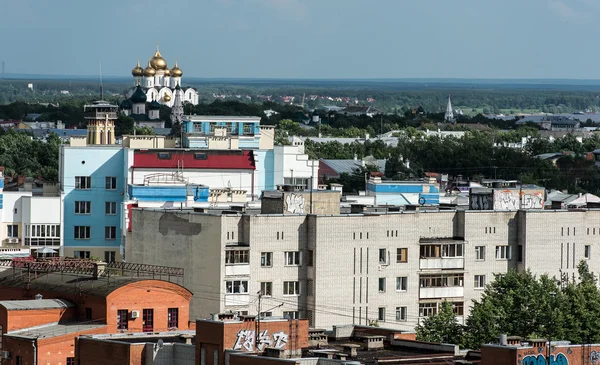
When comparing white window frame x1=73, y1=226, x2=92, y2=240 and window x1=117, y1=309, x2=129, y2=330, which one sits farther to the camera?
white window frame x1=73, y1=226, x2=92, y2=240

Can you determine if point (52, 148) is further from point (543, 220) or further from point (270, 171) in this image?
point (543, 220)

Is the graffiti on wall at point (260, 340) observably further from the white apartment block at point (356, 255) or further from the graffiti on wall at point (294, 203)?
the graffiti on wall at point (294, 203)

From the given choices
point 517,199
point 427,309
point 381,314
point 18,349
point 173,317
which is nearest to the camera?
point 18,349

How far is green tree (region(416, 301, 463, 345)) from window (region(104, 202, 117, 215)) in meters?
27.9

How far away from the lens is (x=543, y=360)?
36.4 metres

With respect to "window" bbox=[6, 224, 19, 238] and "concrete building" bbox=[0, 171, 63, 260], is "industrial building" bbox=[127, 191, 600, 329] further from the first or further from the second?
"window" bbox=[6, 224, 19, 238]

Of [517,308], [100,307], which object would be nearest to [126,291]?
[100,307]

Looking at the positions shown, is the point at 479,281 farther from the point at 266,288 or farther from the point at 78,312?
the point at 78,312

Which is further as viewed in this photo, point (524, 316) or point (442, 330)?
point (524, 316)

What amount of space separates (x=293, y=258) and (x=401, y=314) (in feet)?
12.4

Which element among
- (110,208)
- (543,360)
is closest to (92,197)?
(110,208)

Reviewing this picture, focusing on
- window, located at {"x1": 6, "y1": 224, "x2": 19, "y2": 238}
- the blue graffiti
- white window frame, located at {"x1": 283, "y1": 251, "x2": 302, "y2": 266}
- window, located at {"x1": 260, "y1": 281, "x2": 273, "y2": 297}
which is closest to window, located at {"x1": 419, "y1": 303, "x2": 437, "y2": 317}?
white window frame, located at {"x1": 283, "y1": 251, "x2": 302, "y2": 266}

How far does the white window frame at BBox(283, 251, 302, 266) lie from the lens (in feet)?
186

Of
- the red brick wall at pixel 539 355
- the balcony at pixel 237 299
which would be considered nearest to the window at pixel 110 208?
the balcony at pixel 237 299
